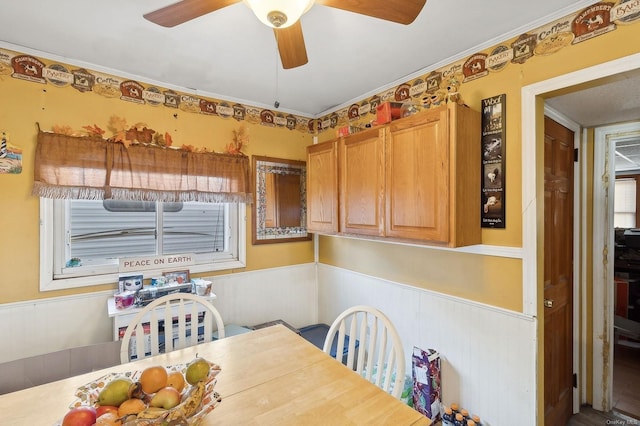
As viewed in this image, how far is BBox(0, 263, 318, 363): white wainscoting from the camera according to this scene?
1.95 metres

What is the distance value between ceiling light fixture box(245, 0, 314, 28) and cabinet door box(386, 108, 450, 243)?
3.42 feet

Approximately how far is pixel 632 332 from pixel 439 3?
4132 millimetres

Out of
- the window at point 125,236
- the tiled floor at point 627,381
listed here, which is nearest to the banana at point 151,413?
the window at point 125,236

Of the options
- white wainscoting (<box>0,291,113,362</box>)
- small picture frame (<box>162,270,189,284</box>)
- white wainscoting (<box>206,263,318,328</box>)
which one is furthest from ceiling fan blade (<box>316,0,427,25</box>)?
white wainscoting (<box>0,291,113,362</box>)

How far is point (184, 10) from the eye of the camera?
1159 millimetres

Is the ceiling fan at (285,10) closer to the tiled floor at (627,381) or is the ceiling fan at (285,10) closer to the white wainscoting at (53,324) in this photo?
the white wainscoting at (53,324)

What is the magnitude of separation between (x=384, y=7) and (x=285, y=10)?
15.3 inches

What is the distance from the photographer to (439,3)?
1.50 metres

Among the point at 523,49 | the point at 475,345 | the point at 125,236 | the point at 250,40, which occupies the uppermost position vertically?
the point at 250,40

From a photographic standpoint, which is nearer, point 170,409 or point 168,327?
point 170,409

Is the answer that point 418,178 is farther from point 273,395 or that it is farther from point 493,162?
point 273,395

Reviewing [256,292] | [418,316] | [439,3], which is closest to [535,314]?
[418,316]

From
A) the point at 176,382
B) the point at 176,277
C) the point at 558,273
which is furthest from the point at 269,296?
the point at 558,273

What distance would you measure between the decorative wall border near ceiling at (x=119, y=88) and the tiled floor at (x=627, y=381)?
3.74 m
